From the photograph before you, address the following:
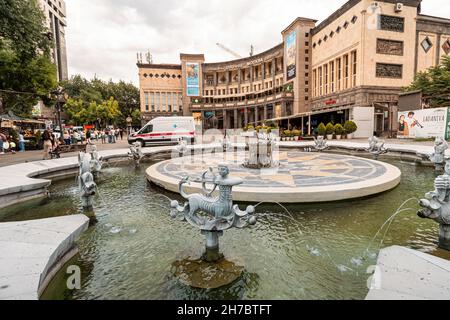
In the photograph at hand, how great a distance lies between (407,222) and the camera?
5023 mm

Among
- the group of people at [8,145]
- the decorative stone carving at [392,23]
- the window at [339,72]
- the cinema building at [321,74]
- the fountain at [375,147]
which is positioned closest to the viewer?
the fountain at [375,147]

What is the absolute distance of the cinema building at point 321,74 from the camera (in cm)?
3081

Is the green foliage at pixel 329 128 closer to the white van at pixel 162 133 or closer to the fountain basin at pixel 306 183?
the white van at pixel 162 133

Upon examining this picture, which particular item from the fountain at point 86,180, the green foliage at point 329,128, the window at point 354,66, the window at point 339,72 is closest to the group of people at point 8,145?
the fountain at point 86,180

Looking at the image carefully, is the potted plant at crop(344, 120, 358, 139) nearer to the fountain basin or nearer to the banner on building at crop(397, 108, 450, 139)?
the banner on building at crop(397, 108, 450, 139)

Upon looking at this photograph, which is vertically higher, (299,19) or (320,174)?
(299,19)

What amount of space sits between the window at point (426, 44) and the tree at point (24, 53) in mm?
40461

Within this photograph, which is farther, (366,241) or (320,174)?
(320,174)

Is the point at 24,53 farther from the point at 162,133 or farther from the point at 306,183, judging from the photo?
the point at 306,183

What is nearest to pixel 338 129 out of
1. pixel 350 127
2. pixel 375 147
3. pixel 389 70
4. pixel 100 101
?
pixel 350 127
